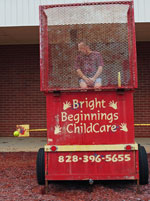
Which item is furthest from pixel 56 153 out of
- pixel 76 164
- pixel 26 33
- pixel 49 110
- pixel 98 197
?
pixel 26 33

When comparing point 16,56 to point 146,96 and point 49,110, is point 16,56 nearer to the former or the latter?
point 146,96

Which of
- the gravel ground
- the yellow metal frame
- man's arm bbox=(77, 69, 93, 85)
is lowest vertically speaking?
the gravel ground

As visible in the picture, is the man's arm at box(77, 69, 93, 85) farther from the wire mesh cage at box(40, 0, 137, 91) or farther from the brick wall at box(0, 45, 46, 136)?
the brick wall at box(0, 45, 46, 136)

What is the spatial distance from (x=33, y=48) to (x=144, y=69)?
4158 millimetres

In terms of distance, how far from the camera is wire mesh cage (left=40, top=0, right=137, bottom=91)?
11.3 feet

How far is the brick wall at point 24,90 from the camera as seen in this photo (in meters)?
8.95

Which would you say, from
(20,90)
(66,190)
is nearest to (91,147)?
(66,190)

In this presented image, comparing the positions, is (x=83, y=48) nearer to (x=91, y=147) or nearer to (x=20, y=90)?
(x=91, y=147)

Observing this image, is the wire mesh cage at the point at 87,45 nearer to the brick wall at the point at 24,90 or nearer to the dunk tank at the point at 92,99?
the dunk tank at the point at 92,99

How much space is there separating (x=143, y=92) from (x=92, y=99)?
19.8 ft

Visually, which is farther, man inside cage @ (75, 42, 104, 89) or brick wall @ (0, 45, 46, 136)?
brick wall @ (0, 45, 46, 136)

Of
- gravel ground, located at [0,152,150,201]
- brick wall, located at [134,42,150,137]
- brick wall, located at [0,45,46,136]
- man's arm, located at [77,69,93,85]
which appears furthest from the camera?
A: brick wall, located at [0,45,46,136]

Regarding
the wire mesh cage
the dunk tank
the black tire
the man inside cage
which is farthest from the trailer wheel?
the black tire

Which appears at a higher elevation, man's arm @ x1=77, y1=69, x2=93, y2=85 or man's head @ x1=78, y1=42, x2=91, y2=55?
man's head @ x1=78, y1=42, x2=91, y2=55
